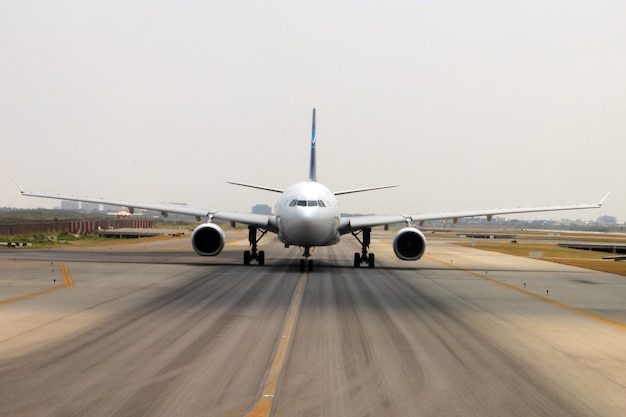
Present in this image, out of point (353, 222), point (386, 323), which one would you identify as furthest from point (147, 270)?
point (386, 323)

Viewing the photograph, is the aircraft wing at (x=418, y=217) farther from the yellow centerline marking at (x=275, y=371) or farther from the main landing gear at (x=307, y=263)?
the yellow centerline marking at (x=275, y=371)

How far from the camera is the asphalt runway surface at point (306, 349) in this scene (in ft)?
27.8

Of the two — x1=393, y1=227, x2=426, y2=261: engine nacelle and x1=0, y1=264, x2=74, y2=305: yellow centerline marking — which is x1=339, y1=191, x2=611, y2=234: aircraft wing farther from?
x1=0, y1=264, x2=74, y2=305: yellow centerline marking

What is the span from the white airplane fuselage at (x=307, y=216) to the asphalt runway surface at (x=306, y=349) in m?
4.47

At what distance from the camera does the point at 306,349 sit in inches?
473

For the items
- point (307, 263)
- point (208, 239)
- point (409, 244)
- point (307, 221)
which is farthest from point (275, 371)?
point (307, 263)

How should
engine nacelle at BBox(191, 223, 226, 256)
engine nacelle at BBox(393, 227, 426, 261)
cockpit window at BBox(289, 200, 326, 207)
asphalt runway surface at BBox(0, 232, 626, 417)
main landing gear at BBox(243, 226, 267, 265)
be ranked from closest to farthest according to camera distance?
1. asphalt runway surface at BBox(0, 232, 626, 417)
2. cockpit window at BBox(289, 200, 326, 207)
3. engine nacelle at BBox(191, 223, 226, 256)
4. engine nacelle at BBox(393, 227, 426, 261)
5. main landing gear at BBox(243, 226, 267, 265)

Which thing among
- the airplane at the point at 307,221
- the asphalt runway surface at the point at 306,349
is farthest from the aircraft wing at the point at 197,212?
the asphalt runway surface at the point at 306,349

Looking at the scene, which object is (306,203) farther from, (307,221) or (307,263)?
(307,263)

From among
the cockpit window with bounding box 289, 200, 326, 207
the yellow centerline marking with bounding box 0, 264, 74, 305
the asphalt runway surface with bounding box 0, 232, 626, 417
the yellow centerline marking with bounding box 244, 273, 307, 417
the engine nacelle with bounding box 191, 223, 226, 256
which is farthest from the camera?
the engine nacelle with bounding box 191, 223, 226, 256

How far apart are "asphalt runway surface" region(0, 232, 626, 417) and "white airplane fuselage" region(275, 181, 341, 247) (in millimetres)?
4467

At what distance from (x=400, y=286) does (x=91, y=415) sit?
58.8 feet

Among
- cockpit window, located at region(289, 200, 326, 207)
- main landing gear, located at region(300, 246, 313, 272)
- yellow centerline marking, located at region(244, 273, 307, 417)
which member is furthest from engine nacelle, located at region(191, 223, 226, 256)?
yellow centerline marking, located at region(244, 273, 307, 417)

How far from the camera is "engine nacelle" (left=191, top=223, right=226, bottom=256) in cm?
3103
